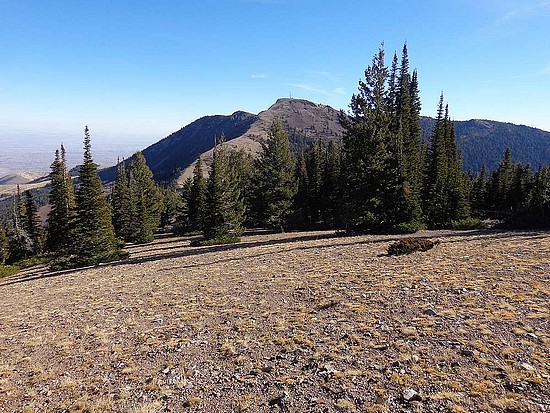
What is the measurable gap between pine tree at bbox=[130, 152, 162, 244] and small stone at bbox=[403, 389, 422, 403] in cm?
5626

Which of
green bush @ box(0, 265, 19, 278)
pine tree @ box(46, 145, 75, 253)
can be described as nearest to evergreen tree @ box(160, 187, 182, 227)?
pine tree @ box(46, 145, 75, 253)

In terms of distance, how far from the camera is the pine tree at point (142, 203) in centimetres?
5816

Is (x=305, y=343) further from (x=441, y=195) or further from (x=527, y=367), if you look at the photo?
(x=441, y=195)

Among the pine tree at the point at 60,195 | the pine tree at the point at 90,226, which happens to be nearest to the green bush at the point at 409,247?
the pine tree at the point at 90,226

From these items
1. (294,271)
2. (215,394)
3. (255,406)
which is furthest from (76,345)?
(294,271)

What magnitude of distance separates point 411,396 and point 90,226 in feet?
132

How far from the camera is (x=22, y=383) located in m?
9.68

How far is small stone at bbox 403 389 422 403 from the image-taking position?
→ 679 centimetres

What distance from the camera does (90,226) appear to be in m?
39.1

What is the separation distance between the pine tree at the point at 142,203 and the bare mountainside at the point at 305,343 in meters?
39.2

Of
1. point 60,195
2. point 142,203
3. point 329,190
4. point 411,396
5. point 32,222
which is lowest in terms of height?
point 32,222

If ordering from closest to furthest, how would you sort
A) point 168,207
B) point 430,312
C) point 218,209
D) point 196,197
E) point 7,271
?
point 430,312 → point 7,271 → point 218,209 → point 196,197 → point 168,207

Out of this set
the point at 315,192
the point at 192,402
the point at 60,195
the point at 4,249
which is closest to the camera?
the point at 192,402

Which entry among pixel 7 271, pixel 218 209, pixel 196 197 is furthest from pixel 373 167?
pixel 7 271
